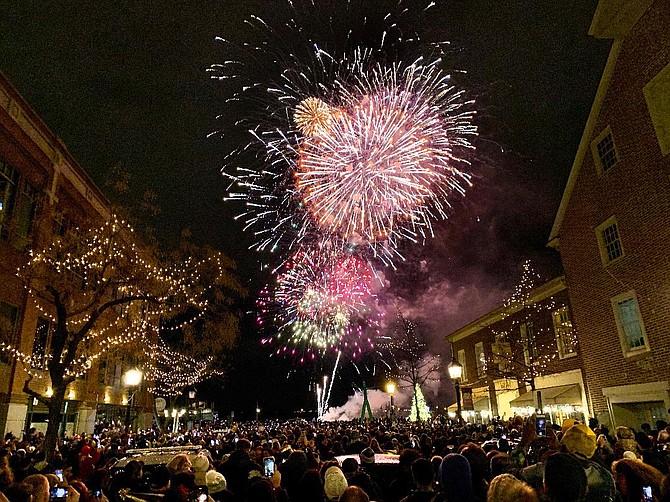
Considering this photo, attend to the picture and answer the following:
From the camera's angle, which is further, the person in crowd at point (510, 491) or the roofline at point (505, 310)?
the roofline at point (505, 310)

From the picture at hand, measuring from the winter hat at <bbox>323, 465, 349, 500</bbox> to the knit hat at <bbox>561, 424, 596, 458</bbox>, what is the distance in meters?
2.72

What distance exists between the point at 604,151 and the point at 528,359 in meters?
12.6

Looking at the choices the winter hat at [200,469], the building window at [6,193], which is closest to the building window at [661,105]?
the winter hat at [200,469]

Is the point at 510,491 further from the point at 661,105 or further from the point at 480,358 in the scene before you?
the point at 480,358

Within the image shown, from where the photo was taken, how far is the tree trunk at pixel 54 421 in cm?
1333

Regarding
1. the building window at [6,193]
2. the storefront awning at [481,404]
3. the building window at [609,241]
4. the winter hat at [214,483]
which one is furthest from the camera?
the storefront awning at [481,404]

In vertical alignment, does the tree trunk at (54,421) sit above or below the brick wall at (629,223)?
below

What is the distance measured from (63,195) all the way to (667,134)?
2798 centimetres

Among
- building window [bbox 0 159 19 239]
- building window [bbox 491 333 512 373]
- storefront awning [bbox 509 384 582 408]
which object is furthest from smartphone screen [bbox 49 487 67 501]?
building window [bbox 491 333 512 373]

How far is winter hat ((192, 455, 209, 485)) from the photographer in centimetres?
729

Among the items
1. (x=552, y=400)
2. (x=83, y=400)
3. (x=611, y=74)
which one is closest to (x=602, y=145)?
(x=611, y=74)

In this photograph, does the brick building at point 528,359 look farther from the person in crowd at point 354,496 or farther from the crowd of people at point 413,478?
the person in crowd at point 354,496

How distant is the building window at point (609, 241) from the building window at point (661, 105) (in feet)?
11.3

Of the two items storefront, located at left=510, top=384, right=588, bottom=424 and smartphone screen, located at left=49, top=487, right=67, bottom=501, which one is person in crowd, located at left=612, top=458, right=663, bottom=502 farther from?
→ storefront, located at left=510, top=384, right=588, bottom=424
